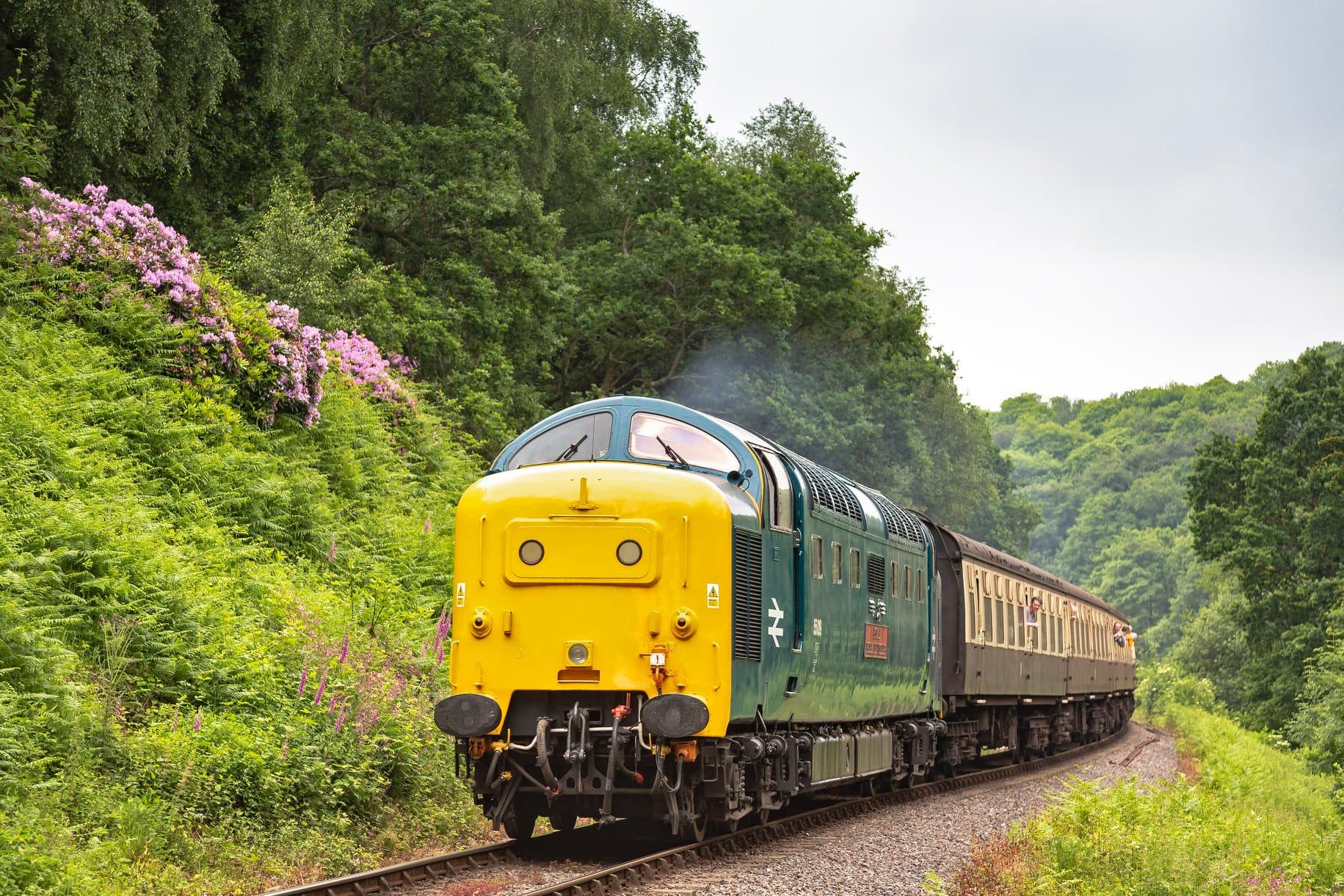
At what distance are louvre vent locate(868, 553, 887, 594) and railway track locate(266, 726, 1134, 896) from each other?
260 cm

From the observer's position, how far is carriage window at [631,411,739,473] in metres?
12.7

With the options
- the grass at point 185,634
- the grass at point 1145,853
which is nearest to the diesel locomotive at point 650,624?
the grass at point 185,634

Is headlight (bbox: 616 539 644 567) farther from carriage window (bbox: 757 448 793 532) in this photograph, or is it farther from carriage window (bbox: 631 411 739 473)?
carriage window (bbox: 757 448 793 532)

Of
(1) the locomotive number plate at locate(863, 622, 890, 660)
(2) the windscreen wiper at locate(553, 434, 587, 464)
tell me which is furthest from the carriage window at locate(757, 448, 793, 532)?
(1) the locomotive number plate at locate(863, 622, 890, 660)

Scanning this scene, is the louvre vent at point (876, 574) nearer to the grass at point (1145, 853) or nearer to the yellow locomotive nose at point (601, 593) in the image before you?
the grass at point (1145, 853)

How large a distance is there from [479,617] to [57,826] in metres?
3.68

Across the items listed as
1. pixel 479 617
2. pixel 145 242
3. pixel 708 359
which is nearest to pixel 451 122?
pixel 708 359

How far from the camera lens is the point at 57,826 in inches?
360

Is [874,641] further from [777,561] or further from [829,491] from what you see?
[777,561]

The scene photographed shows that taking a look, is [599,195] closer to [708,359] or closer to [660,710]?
[708,359]

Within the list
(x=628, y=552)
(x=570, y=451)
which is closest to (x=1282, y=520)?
(x=570, y=451)

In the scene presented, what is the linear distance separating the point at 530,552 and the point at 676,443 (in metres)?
1.86

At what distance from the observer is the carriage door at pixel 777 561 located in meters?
12.7

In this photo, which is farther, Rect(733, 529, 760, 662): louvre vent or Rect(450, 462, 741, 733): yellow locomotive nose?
Rect(733, 529, 760, 662): louvre vent
